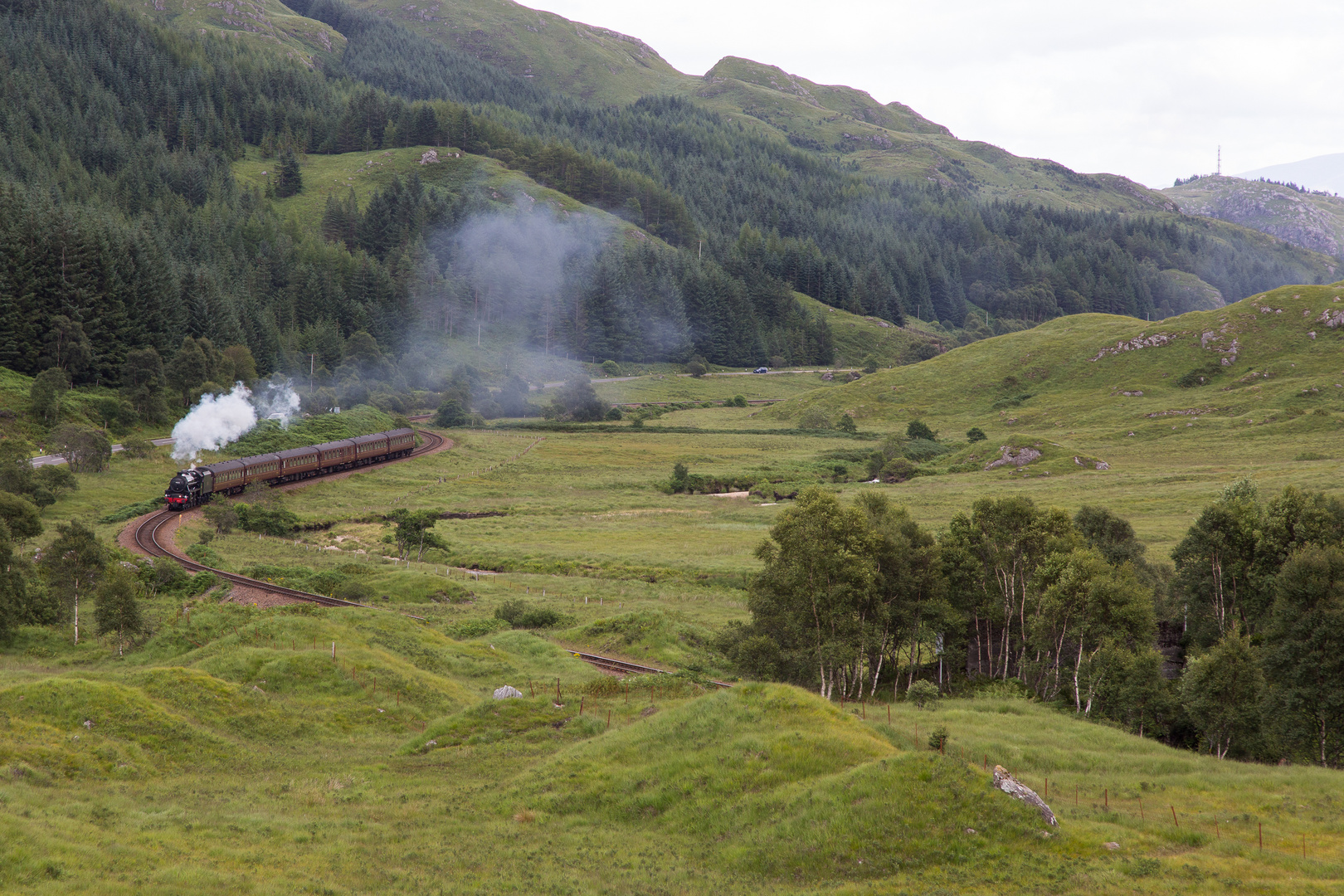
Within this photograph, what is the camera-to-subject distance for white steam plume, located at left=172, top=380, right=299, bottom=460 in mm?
104062

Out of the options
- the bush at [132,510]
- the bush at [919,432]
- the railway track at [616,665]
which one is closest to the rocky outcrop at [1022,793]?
the railway track at [616,665]

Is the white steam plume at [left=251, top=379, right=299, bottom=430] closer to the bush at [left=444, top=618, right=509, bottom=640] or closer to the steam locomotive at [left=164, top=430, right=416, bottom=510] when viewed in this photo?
the steam locomotive at [left=164, top=430, right=416, bottom=510]

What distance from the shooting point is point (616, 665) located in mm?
48438

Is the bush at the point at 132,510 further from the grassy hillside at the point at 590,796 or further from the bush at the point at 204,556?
the grassy hillside at the point at 590,796

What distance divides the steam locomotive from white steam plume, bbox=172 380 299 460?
609 cm

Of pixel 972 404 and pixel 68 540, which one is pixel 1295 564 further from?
pixel 972 404

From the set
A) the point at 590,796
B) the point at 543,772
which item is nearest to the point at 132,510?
the point at 543,772

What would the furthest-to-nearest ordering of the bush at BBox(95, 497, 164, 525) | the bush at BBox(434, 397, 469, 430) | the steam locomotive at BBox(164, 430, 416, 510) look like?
the bush at BBox(434, 397, 469, 430) < the steam locomotive at BBox(164, 430, 416, 510) < the bush at BBox(95, 497, 164, 525)

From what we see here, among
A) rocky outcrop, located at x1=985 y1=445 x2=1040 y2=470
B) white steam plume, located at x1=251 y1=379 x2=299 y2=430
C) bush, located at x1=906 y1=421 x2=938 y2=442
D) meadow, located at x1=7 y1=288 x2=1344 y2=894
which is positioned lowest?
meadow, located at x1=7 y1=288 x2=1344 y2=894

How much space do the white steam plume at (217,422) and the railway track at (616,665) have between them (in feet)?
239

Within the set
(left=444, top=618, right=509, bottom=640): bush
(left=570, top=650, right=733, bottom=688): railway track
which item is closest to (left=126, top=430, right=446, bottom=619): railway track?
(left=444, top=618, right=509, bottom=640): bush

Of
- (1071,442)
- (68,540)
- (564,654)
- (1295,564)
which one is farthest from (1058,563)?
(1071,442)

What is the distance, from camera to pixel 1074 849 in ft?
80.5

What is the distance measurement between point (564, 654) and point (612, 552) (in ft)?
104
